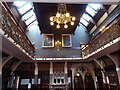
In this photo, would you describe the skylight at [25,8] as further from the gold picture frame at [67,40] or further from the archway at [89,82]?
the archway at [89,82]

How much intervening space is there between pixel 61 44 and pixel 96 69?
336 centimetres

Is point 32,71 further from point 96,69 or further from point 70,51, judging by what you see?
point 96,69

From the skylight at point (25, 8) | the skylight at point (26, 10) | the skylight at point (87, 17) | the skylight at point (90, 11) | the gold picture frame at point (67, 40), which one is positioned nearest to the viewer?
the skylight at point (26, 10)

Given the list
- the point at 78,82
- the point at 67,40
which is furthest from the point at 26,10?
the point at 78,82

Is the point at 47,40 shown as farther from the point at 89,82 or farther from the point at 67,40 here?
the point at 89,82

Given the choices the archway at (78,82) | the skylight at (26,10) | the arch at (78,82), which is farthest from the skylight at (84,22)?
the arch at (78,82)

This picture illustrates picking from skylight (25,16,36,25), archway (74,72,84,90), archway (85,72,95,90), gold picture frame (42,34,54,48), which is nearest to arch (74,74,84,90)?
archway (74,72,84,90)

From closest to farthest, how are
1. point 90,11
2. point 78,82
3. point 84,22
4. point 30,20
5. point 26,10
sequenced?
point 26,10 < point 90,11 < point 78,82 < point 30,20 < point 84,22

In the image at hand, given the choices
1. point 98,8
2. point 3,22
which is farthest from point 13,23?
point 98,8

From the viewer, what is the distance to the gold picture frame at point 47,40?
1134 centimetres

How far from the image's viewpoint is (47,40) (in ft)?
37.9

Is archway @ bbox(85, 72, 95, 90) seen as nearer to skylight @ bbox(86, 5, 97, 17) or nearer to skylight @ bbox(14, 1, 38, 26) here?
skylight @ bbox(86, 5, 97, 17)

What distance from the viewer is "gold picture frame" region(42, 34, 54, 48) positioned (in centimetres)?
1134

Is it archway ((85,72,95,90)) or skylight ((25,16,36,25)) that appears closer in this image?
archway ((85,72,95,90))
